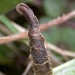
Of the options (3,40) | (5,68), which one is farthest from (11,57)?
(3,40)

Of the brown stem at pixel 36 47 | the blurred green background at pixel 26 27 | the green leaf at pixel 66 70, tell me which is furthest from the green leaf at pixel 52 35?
the brown stem at pixel 36 47

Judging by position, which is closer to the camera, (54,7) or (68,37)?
(68,37)

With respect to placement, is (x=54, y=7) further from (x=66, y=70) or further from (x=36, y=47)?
(x=36, y=47)

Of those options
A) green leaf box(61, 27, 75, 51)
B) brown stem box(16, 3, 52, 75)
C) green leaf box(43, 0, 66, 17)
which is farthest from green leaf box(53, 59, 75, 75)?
green leaf box(43, 0, 66, 17)

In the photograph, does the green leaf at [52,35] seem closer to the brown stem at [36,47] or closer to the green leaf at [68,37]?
the green leaf at [68,37]

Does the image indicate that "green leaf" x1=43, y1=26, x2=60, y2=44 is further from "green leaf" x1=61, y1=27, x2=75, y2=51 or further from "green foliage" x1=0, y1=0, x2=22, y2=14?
"green foliage" x1=0, y1=0, x2=22, y2=14

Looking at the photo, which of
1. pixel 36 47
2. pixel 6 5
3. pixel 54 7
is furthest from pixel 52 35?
pixel 36 47
